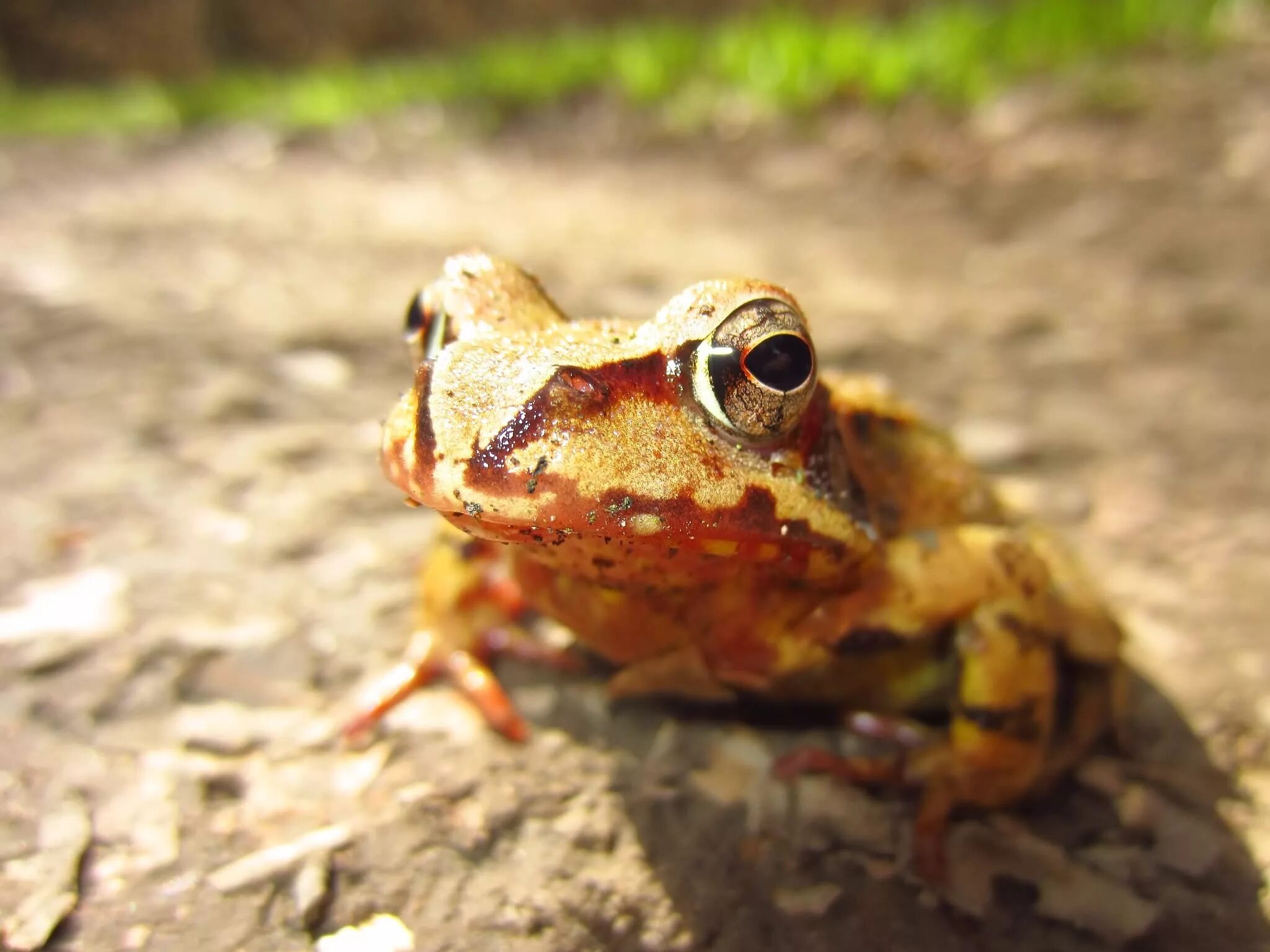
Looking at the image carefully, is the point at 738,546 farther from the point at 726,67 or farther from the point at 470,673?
the point at 726,67

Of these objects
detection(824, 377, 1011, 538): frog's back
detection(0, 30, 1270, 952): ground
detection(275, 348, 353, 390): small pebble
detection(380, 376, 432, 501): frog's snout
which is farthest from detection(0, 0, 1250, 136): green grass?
detection(380, 376, 432, 501): frog's snout

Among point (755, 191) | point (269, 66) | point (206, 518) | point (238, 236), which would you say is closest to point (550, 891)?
point (206, 518)

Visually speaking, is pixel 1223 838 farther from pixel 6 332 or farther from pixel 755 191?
pixel 755 191

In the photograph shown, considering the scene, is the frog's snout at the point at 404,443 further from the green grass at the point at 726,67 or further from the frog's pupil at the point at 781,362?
the green grass at the point at 726,67

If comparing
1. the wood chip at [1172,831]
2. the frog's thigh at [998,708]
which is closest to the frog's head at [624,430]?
the frog's thigh at [998,708]

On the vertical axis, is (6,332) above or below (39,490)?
above

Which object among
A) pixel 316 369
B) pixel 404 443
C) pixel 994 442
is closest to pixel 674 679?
pixel 404 443
